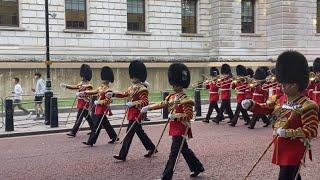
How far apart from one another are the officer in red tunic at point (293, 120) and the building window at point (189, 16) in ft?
85.2

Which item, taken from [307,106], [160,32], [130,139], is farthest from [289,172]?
[160,32]

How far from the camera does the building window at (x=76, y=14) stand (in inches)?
1094

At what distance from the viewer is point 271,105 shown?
21.6 ft

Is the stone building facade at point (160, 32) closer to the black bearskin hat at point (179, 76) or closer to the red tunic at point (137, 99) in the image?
the red tunic at point (137, 99)

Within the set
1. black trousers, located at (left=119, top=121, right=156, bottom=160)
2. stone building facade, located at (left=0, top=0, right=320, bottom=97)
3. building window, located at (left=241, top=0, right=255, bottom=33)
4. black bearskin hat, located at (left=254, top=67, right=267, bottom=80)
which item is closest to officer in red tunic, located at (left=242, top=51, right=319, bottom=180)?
black trousers, located at (left=119, top=121, right=156, bottom=160)

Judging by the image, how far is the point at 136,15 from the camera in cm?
3002

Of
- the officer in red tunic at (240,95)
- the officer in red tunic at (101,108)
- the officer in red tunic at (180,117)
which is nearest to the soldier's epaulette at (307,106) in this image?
the officer in red tunic at (180,117)

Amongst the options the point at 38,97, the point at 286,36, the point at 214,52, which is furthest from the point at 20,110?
the point at 286,36

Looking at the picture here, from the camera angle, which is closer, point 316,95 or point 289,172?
point 289,172

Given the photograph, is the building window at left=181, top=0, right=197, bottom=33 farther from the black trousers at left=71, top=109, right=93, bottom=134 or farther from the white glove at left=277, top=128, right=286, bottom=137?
the white glove at left=277, top=128, right=286, bottom=137

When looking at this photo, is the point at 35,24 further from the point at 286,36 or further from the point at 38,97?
the point at 286,36

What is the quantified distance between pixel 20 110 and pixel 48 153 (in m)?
8.09

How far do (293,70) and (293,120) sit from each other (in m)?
0.57

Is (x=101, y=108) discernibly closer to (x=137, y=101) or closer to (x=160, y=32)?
(x=137, y=101)
